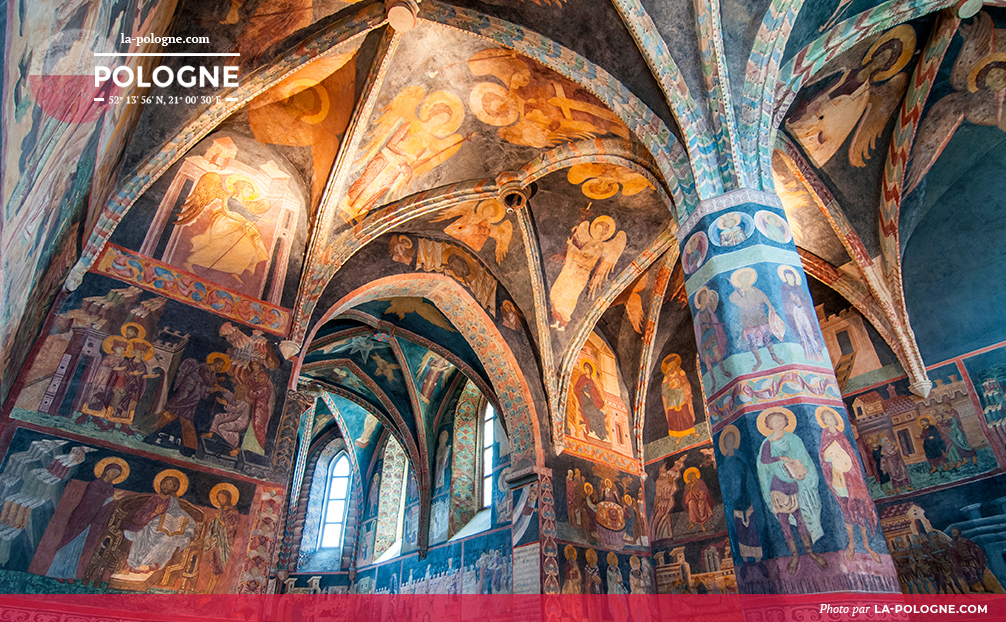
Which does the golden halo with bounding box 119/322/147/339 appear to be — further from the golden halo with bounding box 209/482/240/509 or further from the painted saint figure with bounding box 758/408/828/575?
the painted saint figure with bounding box 758/408/828/575

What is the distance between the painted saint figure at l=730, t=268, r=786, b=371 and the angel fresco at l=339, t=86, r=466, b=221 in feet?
19.1

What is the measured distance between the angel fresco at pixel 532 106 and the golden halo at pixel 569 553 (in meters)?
7.06

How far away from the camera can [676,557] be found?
37.4ft

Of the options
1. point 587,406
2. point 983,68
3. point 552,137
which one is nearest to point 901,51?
point 983,68

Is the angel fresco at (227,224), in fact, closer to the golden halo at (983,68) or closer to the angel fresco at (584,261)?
the angel fresco at (584,261)

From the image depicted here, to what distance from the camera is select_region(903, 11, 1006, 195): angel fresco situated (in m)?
7.81

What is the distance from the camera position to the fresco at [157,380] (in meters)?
6.79

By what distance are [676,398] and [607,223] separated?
431cm

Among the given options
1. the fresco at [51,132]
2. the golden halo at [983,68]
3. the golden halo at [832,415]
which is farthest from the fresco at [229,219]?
the golden halo at [983,68]

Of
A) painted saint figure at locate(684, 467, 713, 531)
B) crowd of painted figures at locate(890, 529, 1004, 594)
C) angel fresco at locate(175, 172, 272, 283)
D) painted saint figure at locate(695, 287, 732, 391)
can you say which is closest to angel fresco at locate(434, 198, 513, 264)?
angel fresco at locate(175, 172, 272, 283)

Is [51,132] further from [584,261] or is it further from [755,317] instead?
[584,261]

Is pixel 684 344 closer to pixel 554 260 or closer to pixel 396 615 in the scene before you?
pixel 554 260

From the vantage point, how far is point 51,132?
12.7 ft

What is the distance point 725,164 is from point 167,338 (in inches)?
282
